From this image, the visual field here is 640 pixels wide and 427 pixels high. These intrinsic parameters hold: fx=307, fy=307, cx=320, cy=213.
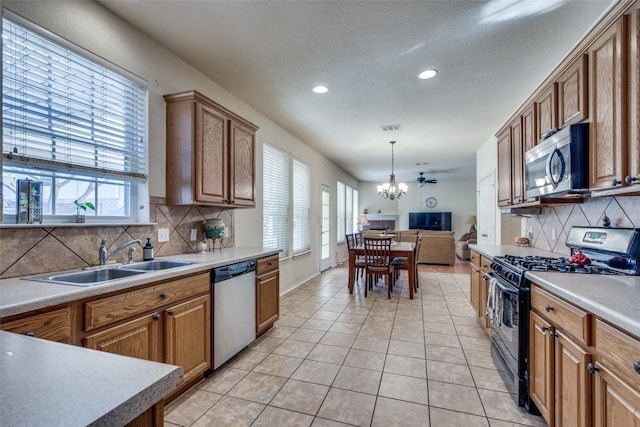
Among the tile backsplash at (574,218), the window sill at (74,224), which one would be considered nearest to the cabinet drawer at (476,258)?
the tile backsplash at (574,218)

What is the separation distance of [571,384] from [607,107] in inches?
58.3

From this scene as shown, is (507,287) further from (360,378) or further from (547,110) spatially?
(547,110)

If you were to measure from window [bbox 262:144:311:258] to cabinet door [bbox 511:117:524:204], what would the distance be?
9.19 feet

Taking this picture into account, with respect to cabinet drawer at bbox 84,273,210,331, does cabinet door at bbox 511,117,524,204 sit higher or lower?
higher

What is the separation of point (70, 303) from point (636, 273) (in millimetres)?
2920

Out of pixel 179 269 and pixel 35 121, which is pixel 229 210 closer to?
pixel 179 269

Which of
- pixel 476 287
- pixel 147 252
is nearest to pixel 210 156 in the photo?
pixel 147 252

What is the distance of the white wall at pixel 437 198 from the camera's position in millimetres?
10836

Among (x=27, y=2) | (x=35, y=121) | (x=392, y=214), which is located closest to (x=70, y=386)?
(x=35, y=121)

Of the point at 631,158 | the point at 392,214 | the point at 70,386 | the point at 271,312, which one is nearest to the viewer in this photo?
the point at 70,386

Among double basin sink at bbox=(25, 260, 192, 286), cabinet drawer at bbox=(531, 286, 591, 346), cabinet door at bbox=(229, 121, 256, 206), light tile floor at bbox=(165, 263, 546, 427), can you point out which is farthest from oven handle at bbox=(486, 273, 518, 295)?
cabinet door at bbox=(229, 121, 256, 206)

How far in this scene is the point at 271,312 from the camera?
3090 mm

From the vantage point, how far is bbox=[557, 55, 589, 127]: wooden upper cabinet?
1952 millimetres

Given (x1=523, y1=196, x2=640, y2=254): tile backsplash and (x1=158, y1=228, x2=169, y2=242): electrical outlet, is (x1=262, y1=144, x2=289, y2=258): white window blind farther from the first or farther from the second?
(x1=523, y1=196, x2=640, y2=254): tile backsplash
